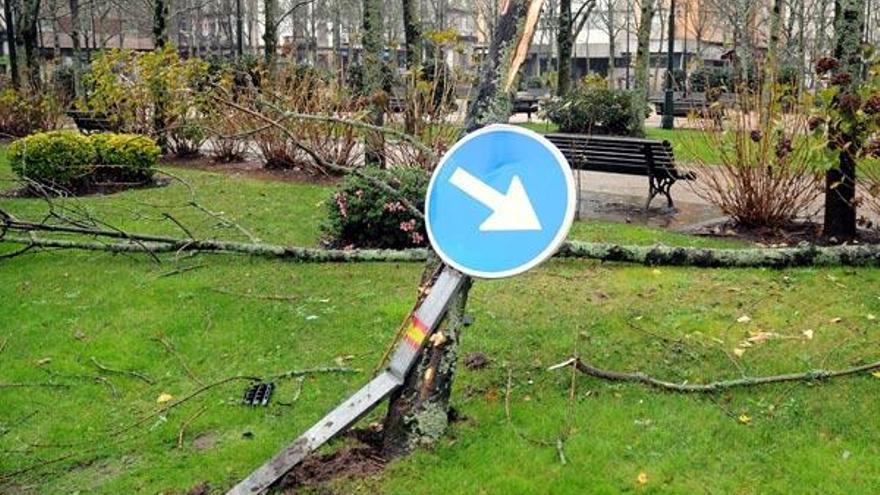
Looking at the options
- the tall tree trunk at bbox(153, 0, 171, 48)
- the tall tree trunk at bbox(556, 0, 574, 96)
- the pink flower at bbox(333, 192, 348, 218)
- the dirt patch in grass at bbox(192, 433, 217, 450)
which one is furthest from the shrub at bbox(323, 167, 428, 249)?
the tall tree trunk at bbox(556, 0, 574, 96)

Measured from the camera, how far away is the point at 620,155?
10.5m

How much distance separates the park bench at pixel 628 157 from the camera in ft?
33.1

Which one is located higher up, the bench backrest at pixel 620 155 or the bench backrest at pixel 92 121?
the bench backrest at pixel 92 121

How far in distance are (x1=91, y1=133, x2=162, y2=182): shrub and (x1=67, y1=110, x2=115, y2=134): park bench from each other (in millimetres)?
2822

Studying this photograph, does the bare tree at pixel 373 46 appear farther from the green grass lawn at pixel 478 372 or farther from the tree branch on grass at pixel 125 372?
the tree branch on grass at pixel 125 372

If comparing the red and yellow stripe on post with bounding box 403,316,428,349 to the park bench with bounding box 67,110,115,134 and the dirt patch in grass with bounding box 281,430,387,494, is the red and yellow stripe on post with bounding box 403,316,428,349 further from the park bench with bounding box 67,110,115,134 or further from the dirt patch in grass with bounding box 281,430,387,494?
the park bench with bounding box 67,110,115,134

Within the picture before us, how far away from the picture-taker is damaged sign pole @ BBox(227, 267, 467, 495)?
3.78 meters

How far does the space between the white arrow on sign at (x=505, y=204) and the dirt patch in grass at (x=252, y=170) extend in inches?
352

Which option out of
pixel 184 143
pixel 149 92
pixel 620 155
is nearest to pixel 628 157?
pixel 620 155

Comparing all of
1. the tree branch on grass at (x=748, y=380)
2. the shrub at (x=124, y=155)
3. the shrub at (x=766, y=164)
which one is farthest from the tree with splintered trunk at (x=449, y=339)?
the shrub at (x=124, y=155)

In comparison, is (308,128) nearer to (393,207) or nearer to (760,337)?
(393,207)

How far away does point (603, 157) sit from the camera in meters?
10.6

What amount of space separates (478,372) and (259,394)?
1.26m

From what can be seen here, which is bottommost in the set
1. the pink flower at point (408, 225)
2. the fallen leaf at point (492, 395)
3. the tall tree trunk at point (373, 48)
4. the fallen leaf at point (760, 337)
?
the fallen leaf at point (492, 395)
